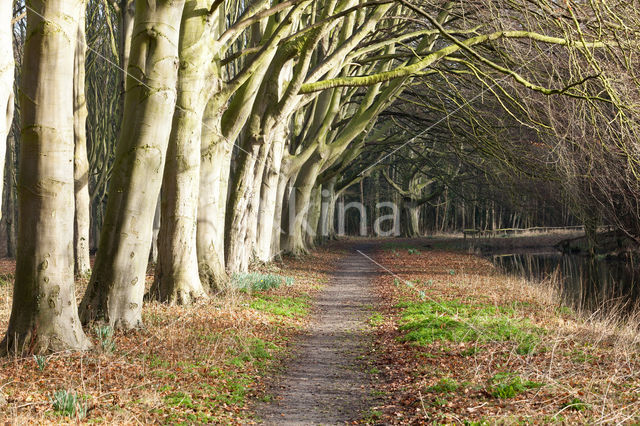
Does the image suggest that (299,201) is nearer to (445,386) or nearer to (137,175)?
(137,175)

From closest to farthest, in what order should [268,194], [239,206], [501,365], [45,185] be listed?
[45,185]
[501,365]
[239,206]
[268,194]

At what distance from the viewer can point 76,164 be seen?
13398 millimetres

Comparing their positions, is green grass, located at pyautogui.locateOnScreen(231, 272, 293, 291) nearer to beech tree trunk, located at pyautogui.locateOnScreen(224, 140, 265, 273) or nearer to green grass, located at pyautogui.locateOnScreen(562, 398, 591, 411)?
beech tree trunk, located at pyautogui.locateOnScreen(224, 140, 265, 273)

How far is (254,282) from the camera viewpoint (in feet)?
41.7

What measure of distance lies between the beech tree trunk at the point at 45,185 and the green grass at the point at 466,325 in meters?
4.35

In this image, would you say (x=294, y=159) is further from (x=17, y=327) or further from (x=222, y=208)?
(x=17, y=327)

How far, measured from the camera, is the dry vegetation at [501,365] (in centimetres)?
517

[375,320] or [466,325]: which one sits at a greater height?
[466,325]

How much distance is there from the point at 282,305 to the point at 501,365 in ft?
17.6

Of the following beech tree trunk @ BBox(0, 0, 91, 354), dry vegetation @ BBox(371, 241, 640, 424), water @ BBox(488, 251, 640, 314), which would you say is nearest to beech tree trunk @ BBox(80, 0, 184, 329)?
beech tree trunk @ BBox(0, 0, 91, 354)

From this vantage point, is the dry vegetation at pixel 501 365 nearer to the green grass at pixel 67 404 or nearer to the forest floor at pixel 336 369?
the forest floor at pixel 336 369

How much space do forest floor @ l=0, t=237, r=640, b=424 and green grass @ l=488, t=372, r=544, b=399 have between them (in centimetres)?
2

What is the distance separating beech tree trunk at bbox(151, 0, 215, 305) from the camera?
9.70m

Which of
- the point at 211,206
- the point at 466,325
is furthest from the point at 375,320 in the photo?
the point at 211,206
